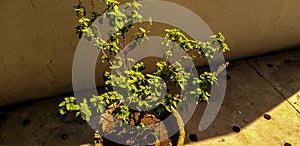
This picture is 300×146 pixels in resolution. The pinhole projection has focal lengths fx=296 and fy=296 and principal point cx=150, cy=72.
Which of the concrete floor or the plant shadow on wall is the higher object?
the plant shadow on wall

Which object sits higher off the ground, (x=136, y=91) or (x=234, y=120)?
(x=136, y=91)

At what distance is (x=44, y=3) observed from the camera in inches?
111

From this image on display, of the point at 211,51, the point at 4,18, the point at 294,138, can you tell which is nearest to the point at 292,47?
the point at 294,138

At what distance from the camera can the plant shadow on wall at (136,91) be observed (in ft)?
7.09

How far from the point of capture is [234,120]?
3.44 meters

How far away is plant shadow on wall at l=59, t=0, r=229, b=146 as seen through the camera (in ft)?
7.09

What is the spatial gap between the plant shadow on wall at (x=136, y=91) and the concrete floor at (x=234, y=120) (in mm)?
611

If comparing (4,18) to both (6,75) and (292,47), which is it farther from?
(292,47)

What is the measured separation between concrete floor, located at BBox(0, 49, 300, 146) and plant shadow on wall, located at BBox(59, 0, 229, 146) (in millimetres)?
611

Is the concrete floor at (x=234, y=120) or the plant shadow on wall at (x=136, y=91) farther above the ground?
the plant shadow on wall at (x=136, y=91)

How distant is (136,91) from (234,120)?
5.62 feet

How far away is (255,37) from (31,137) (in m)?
3.14

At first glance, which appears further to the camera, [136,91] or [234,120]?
[234,120]

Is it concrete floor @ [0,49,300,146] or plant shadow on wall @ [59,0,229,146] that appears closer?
plant shadow on wall @ [59,0,229,146]
